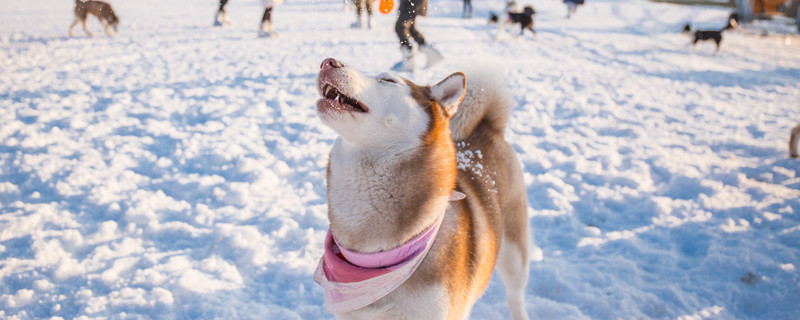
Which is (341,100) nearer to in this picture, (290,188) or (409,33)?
(290,188)

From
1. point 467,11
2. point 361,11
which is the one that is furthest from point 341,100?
point 467,11

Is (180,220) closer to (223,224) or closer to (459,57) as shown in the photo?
(223,224)

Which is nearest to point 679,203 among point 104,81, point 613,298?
point 613,298

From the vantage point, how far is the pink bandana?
1478 millimetres

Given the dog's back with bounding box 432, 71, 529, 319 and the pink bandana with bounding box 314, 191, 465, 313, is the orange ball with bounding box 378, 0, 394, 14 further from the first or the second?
the pink bandana with bounding box 314, 191, 465, 313

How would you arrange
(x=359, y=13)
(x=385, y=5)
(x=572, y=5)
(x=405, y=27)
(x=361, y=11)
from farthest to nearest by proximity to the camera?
(x=572, y=5), (x=359, y=13), (x=361, y=11), (x=405, y=27), (x=385, y=5)

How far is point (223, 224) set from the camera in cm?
309

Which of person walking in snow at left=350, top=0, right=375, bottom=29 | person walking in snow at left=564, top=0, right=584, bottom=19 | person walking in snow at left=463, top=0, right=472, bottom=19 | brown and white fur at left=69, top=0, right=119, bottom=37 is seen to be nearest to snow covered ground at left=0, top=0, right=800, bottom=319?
brown and white fur at left=69, top=0, right=119, bottom=37

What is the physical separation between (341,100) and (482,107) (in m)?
1.07

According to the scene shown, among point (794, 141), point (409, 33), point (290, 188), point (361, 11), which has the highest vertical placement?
point (361, 11)

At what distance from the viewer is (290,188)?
369cm

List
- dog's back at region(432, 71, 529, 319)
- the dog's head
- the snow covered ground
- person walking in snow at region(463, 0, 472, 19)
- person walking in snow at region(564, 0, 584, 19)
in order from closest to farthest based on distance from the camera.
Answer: the dog's head < dog's back at region(432, 71, 529, 319) < the snow covered ground < person walking in snow at region(463, 0, 472, 19) < person walking in snow at region(564, 0, 584, 19)

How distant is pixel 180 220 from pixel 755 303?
3.93 m

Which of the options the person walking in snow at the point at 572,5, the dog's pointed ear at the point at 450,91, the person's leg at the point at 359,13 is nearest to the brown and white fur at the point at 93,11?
the person's leg at the point at 359,13
